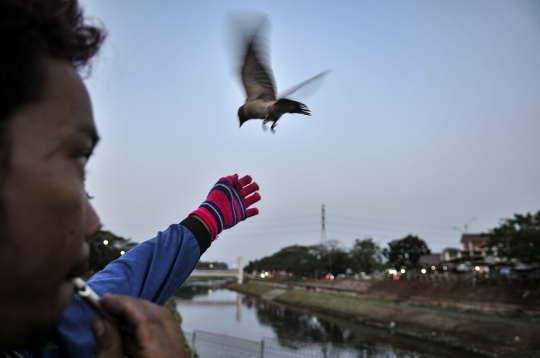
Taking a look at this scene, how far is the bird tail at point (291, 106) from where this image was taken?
1.65 metres

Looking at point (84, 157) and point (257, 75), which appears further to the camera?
point (257, 75)

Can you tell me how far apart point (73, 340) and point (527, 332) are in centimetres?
2496

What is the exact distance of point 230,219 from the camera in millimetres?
1993

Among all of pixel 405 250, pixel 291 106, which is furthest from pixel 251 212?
pixel 405 250

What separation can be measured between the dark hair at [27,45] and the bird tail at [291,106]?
911 mm

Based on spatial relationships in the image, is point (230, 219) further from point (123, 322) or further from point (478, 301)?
point (478, 301)

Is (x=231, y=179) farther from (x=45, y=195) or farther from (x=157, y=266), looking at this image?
(x=45, y=195)

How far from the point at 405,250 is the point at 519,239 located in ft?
155

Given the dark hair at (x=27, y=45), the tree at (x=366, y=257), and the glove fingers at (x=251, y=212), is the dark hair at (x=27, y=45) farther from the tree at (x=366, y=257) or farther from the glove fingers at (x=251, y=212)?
the tree at (x=366, y=257)

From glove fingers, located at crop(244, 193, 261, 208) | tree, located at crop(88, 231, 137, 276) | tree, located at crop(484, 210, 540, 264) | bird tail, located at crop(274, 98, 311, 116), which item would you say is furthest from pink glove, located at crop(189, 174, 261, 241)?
tree, located at crop(484, 210, 540, 264)

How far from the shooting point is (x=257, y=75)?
1894 mm

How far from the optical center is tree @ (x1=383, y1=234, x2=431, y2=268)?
7269 cm

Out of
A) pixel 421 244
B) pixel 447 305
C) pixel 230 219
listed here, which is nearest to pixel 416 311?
pixel 447 305

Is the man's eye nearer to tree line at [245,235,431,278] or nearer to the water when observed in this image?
the water
